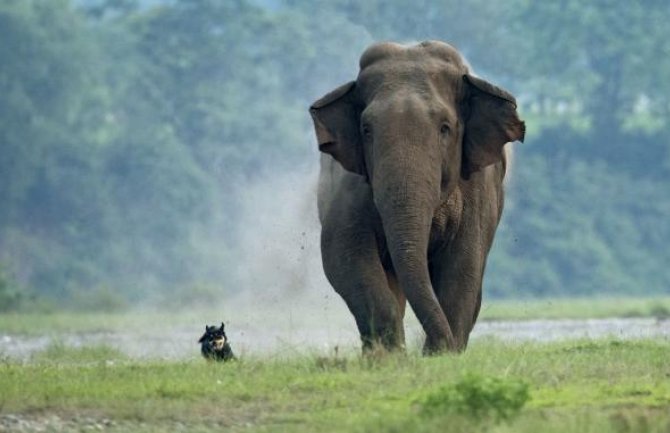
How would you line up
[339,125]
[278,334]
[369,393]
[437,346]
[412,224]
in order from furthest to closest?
[278,334]
[339,125]
[412,224]
[437,346]
[369,393]

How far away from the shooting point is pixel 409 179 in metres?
16.6

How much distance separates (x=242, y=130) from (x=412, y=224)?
133 ft

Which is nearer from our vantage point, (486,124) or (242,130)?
(486,124)

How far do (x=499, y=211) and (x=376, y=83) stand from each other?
221cm

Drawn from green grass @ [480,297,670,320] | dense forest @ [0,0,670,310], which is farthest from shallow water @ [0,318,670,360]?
dense forest @ [0,0,670,310]

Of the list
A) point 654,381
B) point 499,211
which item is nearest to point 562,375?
point 654,381

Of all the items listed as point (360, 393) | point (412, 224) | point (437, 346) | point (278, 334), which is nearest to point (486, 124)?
point (412, 224)

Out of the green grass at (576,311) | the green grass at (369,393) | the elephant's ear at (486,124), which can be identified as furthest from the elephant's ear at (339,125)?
the green grass at (576,311)

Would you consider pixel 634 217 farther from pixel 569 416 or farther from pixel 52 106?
pixel 569 416

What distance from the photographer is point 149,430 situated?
44.2 feet

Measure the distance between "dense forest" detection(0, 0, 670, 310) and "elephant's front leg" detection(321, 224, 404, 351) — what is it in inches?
1279

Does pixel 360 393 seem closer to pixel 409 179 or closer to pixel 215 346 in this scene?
pixel 409 179

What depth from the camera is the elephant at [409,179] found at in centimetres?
1667

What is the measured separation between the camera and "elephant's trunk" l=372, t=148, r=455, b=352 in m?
16.4
